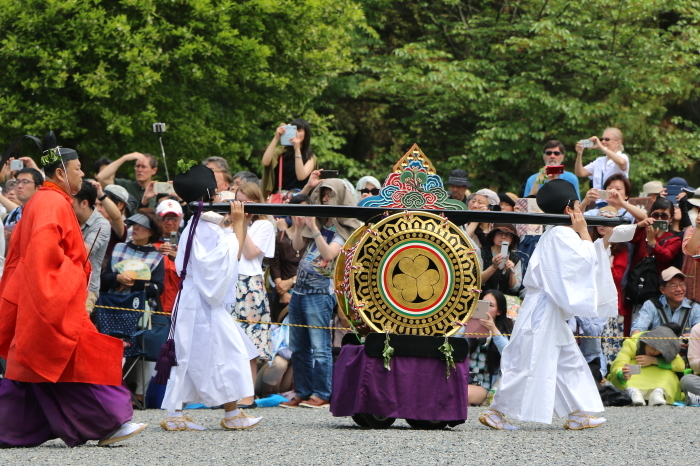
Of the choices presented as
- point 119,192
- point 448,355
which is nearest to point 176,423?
point 448,355

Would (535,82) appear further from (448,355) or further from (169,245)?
(448,355)

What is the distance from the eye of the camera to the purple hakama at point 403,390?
7.63 m

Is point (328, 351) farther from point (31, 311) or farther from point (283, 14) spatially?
point (283, 14)

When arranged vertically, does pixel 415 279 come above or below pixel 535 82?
below

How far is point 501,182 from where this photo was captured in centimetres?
1911

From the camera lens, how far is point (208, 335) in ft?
25.1

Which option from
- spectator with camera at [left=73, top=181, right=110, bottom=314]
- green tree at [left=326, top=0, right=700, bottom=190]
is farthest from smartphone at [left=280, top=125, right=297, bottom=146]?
green tree at [left=326, top=0, right=700, bottom=190]

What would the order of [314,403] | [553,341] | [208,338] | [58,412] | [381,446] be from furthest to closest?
[314,403] < [553,341] < [208,338] < [58,412] < [381,446]

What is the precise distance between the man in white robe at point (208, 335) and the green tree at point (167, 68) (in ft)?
24.7

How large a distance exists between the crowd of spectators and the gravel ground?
1.34 meters

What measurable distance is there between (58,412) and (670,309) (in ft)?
19.2

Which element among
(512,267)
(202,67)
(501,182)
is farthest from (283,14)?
(512,267)

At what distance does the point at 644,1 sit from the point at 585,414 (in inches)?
453

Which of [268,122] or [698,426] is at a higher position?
[268,122]
